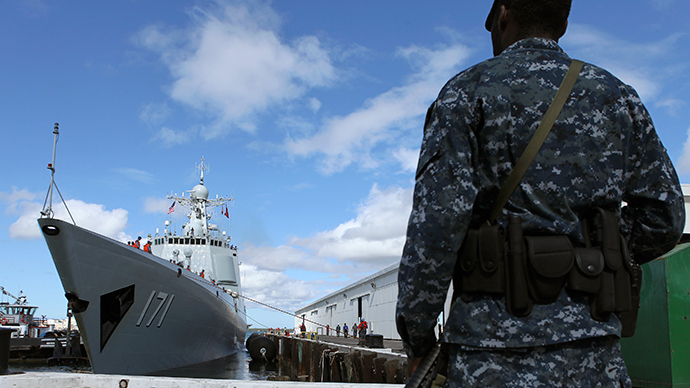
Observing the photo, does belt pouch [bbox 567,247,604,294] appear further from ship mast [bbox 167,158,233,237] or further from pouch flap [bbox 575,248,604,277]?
ship mast [bbox 167,158,233,237]

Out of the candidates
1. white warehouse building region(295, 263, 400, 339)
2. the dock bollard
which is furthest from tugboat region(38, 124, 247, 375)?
the dock bollard

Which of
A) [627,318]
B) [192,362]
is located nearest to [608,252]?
[627,318]

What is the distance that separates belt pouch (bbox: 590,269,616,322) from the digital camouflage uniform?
1.0 inches

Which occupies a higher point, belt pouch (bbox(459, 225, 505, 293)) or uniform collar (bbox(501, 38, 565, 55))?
uniform collar (bbox(501, 38, 565, 55))

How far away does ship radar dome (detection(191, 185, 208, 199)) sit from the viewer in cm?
2878

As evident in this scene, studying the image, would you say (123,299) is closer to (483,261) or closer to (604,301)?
(483,261)

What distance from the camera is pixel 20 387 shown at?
3.80m

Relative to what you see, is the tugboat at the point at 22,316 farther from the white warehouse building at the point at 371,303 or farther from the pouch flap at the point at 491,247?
the pouch flap at the point at 491,247

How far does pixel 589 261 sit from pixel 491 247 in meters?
0.31

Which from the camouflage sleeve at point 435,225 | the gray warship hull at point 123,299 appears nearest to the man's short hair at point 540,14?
the camouflage sleeve at point 435,225

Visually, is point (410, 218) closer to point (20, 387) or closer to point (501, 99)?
point (501, 99)

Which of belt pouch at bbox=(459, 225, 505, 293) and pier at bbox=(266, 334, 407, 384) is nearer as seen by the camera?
belt pouch at bbox=(459, 225, 505, 293)

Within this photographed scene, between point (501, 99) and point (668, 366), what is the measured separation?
340 cm

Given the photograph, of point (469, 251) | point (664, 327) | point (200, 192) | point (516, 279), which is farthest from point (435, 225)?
point (200, 192)
